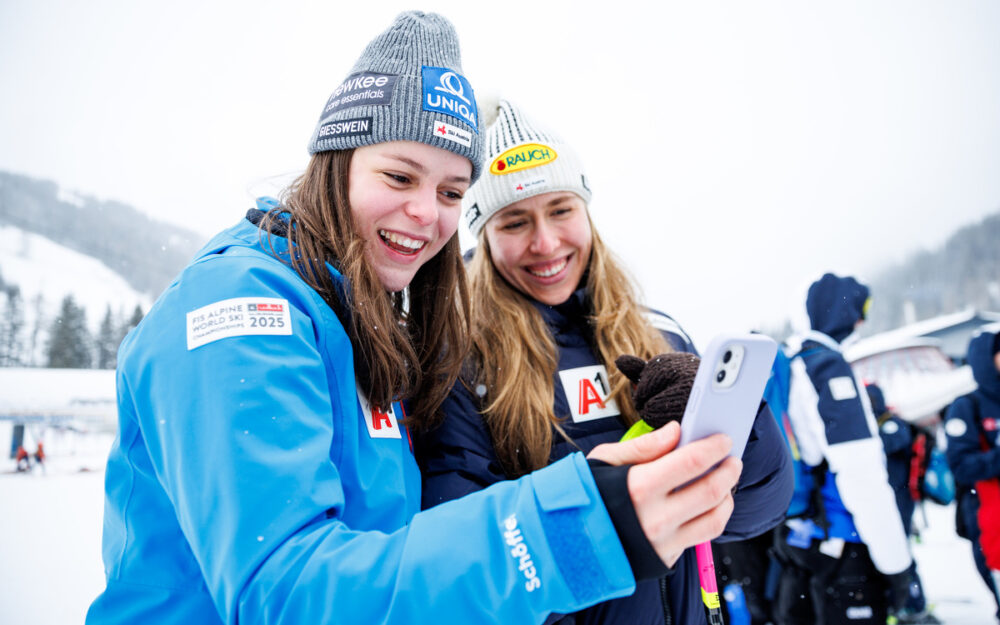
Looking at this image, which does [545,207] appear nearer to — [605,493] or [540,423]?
[540,423]

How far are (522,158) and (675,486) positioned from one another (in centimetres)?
154

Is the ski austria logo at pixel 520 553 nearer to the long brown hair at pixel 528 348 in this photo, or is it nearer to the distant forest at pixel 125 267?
the long brown hair at pixel 528 348

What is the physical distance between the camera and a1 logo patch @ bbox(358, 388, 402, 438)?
1119 millimetres

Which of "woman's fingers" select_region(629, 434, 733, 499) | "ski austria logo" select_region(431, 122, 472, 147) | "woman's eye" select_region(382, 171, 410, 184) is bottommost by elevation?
"woman's fingers" select_region(629, 434, 733, 499)

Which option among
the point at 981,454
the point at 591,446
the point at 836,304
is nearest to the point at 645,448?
the point at 591,446

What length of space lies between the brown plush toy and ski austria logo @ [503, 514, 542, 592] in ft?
1.44

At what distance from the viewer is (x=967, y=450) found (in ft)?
12.9

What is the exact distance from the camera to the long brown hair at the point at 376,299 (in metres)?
1.11

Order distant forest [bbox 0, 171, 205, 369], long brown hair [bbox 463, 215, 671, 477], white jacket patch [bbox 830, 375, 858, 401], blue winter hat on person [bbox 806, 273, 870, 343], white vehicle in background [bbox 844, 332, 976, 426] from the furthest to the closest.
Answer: white vehicle in background [bbox 844, 332, 976, 426] → distant forest [bbox 0, 171, 205, 369] → blue winter hat on person [bbox 806, 273, 870, 343] → white jacket patch [bbox 830, 375, 858, 401] → long brown hair [bbox 463, 215, 671, 477]

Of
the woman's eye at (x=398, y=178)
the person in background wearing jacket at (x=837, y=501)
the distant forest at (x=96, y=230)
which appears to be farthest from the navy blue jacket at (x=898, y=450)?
the distant forest at (x=96, y=230)

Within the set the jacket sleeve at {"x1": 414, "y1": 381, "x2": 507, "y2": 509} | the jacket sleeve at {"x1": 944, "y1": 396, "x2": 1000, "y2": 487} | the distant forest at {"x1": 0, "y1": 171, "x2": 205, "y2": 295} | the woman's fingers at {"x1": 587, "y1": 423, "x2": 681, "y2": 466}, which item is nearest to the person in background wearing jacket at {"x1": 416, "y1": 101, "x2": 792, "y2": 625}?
the jacket sleeve at {"x1": 414, "y1": 381, "x2": 507, "y2": 509}

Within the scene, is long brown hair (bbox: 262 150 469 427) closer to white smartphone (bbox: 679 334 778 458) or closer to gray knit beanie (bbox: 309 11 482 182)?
gray knit beanie (bbox: 309 11 482 182)

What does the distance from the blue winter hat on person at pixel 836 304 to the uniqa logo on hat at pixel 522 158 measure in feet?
8.41

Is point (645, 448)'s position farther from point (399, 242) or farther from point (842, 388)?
point (842, 388)
